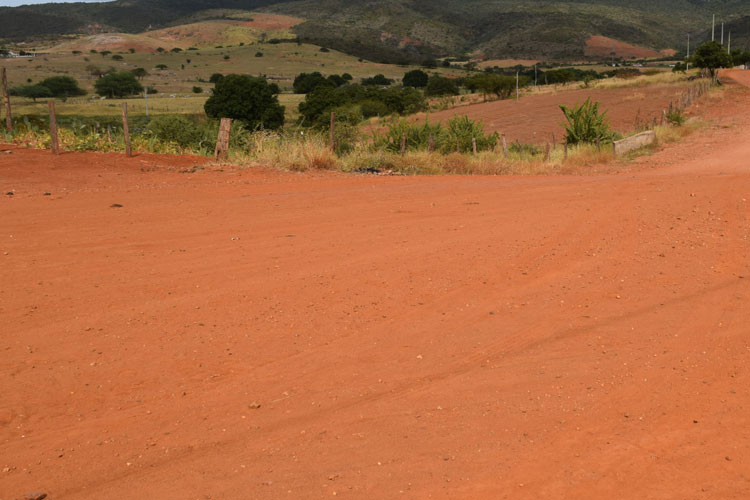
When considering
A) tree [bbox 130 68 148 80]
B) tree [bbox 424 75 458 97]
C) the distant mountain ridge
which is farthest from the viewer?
the distant mountain ridge

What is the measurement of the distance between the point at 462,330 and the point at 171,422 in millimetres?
2263

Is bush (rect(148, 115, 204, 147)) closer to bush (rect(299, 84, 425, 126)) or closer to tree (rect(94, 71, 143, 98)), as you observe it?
bush (rect(299, 84, 425, 126))

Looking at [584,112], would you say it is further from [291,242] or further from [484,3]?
[484,3]

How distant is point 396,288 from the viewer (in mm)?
6422

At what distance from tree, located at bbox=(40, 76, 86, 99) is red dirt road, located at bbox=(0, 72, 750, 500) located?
70.2m

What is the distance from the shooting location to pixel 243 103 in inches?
1783

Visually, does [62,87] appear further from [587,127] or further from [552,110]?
[587,127]

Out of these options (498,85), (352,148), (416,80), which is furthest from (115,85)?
(352,148)

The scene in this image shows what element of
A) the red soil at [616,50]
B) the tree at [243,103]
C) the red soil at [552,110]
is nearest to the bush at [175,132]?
the red soil at [552,110]

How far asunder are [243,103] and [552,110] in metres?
20.5

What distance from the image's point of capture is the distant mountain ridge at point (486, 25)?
470 ft

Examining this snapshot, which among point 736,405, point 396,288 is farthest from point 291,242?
point 736,405

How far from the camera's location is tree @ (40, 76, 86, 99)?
72.2m

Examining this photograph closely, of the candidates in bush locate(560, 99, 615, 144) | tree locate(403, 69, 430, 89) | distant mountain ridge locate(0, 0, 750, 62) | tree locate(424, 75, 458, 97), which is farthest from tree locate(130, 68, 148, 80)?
bush locate(560, 99, 615, 144)
